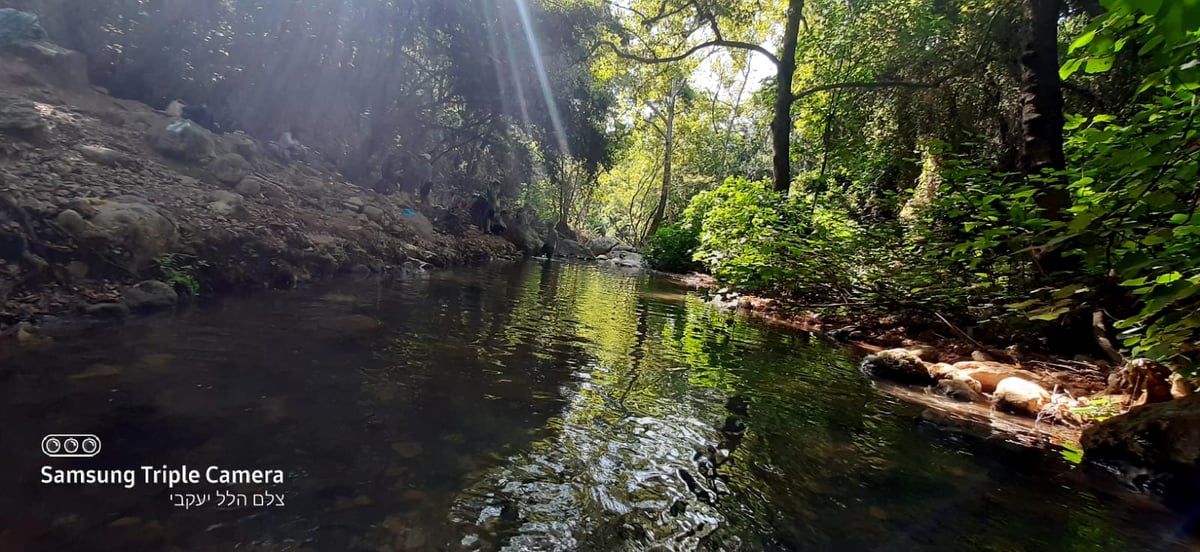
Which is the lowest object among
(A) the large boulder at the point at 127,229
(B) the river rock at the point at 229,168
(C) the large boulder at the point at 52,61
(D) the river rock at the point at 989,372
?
(D) the river rock at the point at 989,372

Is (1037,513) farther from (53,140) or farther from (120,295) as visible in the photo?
(53,140)

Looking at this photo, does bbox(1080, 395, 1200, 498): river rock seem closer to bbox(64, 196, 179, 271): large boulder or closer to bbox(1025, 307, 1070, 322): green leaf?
bbox(1025, 307, 1070, 322): green leaf

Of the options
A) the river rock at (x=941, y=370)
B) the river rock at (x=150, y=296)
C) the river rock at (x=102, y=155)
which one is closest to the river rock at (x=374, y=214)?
the river rock at (x=102, y=155)

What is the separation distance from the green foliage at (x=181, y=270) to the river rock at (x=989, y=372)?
28.7 feet

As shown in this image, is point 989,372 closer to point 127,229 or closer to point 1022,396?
point 1022,396

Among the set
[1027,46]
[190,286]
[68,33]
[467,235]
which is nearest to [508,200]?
[467,235]

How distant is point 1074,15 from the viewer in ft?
36.1

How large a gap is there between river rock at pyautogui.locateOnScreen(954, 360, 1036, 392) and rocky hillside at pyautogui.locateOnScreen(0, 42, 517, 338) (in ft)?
28.4

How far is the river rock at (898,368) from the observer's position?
5.72 m

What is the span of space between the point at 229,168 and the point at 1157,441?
1202 cm

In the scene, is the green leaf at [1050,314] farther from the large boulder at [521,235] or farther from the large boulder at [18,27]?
the large boulder at [521,235]

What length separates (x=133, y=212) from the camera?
214 inches

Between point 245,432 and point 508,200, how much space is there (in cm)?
2353

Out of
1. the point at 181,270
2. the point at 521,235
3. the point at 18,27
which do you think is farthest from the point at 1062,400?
the point at 521,235
